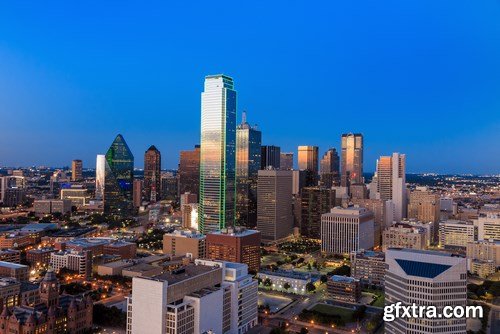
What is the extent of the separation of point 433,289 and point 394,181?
79238 mm

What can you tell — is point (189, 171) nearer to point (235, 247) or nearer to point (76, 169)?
point (76, 169)

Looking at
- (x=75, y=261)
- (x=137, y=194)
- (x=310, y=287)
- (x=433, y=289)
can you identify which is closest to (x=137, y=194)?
(x=137, y=194)

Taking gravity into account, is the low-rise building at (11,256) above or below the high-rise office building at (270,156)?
below

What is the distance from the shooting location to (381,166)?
360ft

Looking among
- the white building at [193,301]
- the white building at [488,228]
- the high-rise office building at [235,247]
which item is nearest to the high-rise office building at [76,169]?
the high-rise office building at [235,247]

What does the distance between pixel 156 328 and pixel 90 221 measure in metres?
70.8

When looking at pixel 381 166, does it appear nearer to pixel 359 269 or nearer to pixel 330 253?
pixel 330 253

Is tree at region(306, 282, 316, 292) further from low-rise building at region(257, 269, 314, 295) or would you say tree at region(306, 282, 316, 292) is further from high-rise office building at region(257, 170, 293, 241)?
high-rise office building at region(257, 170, 293, 241)

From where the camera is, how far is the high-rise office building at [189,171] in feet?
448

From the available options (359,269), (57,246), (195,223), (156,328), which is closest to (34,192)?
(195,223)

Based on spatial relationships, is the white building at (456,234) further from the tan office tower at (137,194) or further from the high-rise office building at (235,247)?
the tan office tower at (137,194)

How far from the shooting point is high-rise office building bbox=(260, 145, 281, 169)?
12475 centimetres

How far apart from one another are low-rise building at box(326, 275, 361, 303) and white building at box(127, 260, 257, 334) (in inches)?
483

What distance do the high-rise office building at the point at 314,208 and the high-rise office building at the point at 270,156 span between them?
132 feet
